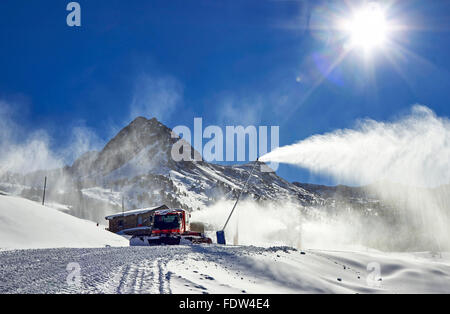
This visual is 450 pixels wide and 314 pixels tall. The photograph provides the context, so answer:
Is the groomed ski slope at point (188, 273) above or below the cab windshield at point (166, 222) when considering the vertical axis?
below

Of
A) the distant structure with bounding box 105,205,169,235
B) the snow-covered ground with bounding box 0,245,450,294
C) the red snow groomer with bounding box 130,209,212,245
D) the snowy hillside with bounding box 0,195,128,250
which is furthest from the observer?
the distant structure with bounding box 105,205,169,235

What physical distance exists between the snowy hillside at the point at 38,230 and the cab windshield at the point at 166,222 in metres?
4.54

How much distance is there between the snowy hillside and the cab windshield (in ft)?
14.9

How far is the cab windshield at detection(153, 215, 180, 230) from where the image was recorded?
3278 cm

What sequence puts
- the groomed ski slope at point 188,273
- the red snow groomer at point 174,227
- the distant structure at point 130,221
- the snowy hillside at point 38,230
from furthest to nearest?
the distant structure at point 130,221 < the red snow groomer at point 174,227 < the snowy hillside at point 38,230 < the groomed ski slope at point 188,273

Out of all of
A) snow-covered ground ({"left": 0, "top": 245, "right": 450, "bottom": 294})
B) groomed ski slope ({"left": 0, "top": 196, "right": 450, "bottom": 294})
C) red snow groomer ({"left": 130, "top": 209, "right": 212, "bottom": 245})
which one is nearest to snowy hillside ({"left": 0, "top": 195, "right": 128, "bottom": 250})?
groomed ski slope ({"left": 0, "top": 196, "right": 450, "bottom": 294})

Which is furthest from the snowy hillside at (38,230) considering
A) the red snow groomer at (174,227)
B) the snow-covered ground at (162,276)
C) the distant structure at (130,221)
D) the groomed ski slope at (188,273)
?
the distant structure at (130,221)

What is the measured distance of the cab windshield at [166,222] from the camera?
32.8 meters

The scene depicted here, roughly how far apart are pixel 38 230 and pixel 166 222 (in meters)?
11.1

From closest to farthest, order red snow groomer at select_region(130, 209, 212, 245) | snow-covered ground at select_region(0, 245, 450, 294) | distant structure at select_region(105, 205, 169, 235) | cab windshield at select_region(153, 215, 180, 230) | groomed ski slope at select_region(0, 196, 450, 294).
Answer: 1. snow-covered ground at select_region(0, 245, 450, 294)
2. groomed ski slope at select_region(0, 196, 450, 294)
3. red snow groomer at select_region(130, 209, 212, 245)
4. cab windshield at select_region(153, 215, 180, 230)
5. distant structure at select_region(105, 205, 169, 235)

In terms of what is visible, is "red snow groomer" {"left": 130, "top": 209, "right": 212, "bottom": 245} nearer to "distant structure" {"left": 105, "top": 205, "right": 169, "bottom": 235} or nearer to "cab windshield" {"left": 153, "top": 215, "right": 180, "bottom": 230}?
"cab windshield" {"left": 153, "top": 215, "right": 180, "bottom": 230}

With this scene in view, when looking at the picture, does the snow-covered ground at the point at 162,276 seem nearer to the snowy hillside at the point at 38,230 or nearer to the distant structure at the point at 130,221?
the snowy hillside at the point at 38,230

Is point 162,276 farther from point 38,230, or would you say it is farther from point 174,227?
point 174,227

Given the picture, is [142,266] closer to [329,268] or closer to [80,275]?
[80,275]
